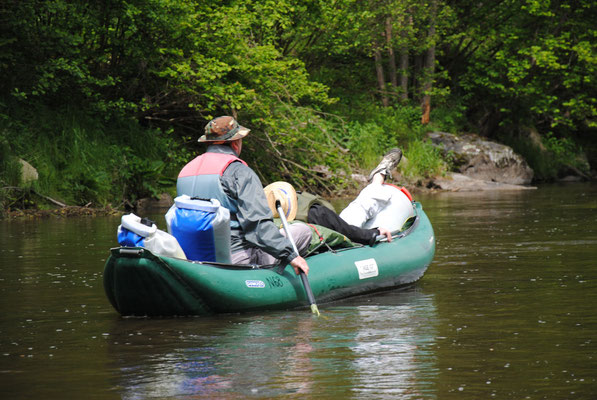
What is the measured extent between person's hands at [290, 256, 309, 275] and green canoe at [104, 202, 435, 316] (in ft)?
0.31

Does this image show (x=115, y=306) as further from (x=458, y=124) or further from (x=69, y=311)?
(x=458, y=124)

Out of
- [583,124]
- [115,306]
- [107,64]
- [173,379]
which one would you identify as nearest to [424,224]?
[115,306]

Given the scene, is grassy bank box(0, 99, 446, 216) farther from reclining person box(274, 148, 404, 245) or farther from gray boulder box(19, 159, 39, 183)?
reclining person box(274, 148, 404, 245)

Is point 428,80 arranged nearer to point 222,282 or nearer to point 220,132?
point 220,132

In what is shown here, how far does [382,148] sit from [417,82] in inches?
204

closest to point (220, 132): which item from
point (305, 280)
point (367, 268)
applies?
point (305, 280)

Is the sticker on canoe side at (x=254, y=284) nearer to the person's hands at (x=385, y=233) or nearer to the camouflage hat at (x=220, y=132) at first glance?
the camouflage hat at (x=220, y=132)

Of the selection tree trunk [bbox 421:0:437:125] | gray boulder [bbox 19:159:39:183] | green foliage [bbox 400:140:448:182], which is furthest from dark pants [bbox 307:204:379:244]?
tree trunk [bbox 421:0:437:125]

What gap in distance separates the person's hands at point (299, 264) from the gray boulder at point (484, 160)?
17.5m

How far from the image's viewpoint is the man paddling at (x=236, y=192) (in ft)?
19.7

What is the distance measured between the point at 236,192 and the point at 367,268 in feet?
4.47

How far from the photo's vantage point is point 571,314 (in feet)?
19.0

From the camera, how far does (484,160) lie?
23.6 meters

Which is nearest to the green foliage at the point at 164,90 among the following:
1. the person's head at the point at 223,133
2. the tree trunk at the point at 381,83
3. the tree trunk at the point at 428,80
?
the tree trunk at the point at 381,83
